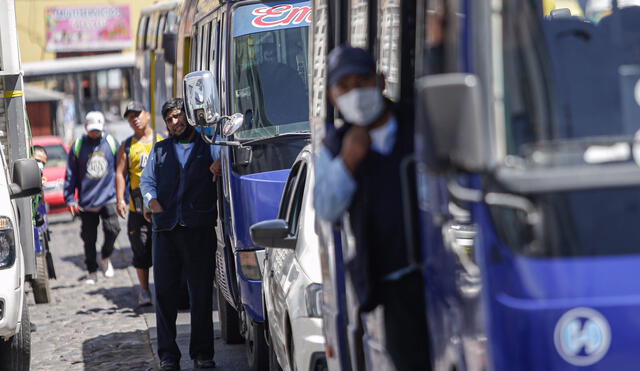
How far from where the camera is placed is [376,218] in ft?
13.9

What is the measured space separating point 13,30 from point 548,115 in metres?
7.41

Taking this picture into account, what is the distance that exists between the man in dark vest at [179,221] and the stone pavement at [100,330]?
452 mm

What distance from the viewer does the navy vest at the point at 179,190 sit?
8586mm

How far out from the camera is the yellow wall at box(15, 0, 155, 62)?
5181 centimetres

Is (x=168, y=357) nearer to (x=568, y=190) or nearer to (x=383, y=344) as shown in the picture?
(x=383, y=344)

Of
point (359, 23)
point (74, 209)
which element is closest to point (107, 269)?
point (74, 209)

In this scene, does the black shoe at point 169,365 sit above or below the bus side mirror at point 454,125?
below

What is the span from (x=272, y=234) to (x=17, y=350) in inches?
118

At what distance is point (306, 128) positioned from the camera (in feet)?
29.4

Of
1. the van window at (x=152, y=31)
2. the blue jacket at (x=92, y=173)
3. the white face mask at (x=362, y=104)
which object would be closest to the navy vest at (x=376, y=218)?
the white face mask at (x=362, y=104)

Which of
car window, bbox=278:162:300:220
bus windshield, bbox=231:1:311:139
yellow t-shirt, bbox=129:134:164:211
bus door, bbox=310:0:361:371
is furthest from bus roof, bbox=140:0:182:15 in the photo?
bus door, bbox=310:0:361:371

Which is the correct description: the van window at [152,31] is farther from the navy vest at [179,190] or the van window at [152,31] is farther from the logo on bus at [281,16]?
the navy vest at [179,190]

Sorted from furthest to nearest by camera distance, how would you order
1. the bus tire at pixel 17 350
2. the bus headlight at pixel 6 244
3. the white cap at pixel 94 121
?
1. the white cap at pixel 94 121
2. the bus tire at pixel 17 350
3. the bus headlight at pixel 6 244

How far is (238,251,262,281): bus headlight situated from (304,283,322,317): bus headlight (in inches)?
96.8
